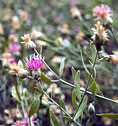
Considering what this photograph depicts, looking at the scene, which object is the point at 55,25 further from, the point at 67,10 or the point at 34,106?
the point at 34,106

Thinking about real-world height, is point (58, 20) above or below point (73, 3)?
below

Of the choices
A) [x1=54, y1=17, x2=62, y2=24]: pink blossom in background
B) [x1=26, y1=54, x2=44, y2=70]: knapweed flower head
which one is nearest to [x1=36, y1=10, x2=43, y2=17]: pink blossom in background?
[x1=54, y1=17, x2=62, y2=24]: pink blossom in background

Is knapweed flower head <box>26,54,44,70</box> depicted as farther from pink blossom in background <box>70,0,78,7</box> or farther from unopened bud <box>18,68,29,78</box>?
pink blossom in background <box>70,0,78,7</box>

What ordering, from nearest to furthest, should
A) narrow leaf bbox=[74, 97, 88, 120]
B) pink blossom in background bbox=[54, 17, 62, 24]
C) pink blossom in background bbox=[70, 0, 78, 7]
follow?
narrow leaf bbox=[74, 97, 88, 120] → pink blossom in background bbox=[54, 17, 62, 24] → pink blossom in background bbox=[70, 0, 78, 7]

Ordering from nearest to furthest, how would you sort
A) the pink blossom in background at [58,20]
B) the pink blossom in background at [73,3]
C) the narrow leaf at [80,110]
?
the narrow leaf at [80,110] → the pink blossom in background at [58,20] → the pink blossom in background at [73,3]

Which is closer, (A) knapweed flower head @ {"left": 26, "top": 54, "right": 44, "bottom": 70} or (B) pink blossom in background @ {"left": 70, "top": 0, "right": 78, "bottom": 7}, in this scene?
(A) knapweed flower head @ {"left": 26, "top": 54, "right": 44, "bottom": 70}

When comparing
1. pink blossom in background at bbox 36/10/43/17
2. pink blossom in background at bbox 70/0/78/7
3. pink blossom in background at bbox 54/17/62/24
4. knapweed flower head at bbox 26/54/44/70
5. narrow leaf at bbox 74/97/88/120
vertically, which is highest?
pink blossom in background at bbox 70/0/78/7

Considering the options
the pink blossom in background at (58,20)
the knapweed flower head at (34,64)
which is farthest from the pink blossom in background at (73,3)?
the knapweed flower head at (34,64)

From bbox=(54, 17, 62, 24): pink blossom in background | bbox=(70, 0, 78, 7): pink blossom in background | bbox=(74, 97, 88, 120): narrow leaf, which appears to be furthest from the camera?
bbox=(70, 0, 78, 7): pink blossom in background

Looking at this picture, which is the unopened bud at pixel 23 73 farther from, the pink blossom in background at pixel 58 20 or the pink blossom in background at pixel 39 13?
the pink blossom in background at pixel 39 13

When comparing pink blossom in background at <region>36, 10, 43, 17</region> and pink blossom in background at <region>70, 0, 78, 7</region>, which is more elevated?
pink blossom in background at <region>70, 0, 78, 7</region>

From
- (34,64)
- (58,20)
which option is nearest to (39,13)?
(58,20)

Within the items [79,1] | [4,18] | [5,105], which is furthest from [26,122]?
[79,1]

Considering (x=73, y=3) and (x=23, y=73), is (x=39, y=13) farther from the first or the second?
(x=23, y=73)
